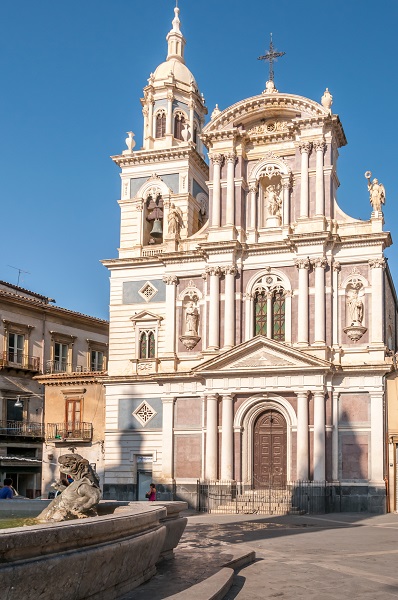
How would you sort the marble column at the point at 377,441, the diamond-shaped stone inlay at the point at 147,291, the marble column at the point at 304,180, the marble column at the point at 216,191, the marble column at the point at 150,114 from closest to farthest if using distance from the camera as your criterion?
the marble column at the point at 377,441 < the marble column at the point at 304,180 < the marble column at the point at 216,191 < the diamond-shaped stone inlay at the point at 147,291 < the marble column at the point at 150,114

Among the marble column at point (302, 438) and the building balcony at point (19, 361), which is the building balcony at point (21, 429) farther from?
the marble column at point (302, 438)

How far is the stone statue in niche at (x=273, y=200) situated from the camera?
37031 millimetres

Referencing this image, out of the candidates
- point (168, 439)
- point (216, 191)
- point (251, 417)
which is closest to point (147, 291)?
point (216, 191)

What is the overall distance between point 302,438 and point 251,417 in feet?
8.02

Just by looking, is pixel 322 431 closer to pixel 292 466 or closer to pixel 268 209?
pixel 292 466

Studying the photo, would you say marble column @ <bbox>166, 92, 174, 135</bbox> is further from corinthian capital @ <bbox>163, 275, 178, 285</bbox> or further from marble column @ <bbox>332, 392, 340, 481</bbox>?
marble column @ <bbox>332, 392, 340, 481</bbox>

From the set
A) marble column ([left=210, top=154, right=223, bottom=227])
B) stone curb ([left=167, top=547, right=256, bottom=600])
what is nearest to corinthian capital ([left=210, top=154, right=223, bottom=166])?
marble column ([left=210, top=154, right=223, bottom=227])

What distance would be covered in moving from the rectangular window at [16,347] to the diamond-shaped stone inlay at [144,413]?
1113cm

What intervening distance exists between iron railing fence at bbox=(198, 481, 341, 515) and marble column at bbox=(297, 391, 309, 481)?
429 millimetres

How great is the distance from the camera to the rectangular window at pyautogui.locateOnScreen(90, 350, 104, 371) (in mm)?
51531

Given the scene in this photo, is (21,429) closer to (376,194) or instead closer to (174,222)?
(174,222)

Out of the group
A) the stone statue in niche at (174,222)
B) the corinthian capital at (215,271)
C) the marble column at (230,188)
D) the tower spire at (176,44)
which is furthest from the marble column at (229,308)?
the tower spire at (176,44)

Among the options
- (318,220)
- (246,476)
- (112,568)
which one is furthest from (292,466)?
(112,568)

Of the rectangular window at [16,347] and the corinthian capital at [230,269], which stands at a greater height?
the corinthian capital at [230,269]
